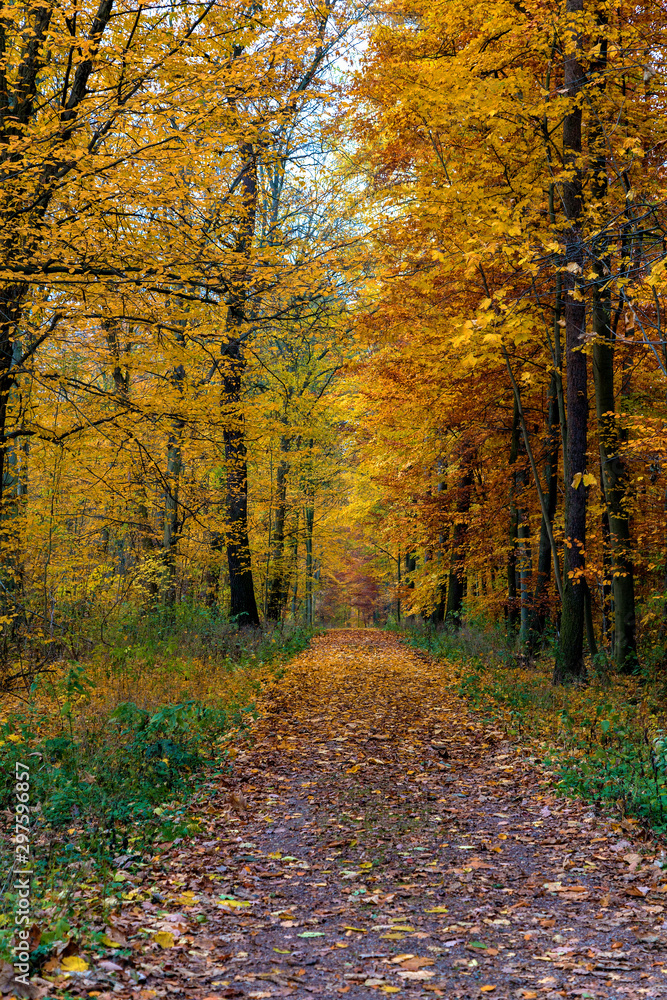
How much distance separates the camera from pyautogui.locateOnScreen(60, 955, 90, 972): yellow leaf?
3.23m

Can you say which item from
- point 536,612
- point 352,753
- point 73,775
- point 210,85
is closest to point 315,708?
point 352,753

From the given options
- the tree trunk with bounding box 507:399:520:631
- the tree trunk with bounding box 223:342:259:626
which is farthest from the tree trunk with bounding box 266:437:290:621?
the tree trunk with bounding box 507:399:520:631

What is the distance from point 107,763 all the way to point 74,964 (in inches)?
122

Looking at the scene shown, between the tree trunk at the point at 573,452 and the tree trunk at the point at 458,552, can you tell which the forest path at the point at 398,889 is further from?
the tree trunk at the point at 458,552

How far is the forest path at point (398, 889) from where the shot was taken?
3607mm

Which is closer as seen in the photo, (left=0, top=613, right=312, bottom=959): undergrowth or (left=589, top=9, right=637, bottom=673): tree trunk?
(left=0, top=613, right=312, bottom=959): undergrowth

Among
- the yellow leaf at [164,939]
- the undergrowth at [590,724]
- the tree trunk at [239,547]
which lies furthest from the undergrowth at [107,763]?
the tree trunk at [239,547]

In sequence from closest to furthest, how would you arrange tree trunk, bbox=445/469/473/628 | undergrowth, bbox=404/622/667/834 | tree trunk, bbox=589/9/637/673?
undergrowth, bbox=404/622/667/834, tree trunk, bbox=589/9/637/673, tree trunk, bbox=445/469/473/628

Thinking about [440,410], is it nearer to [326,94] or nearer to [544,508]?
[544,508]

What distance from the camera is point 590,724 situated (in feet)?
24.7

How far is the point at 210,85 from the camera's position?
6664 millimetres

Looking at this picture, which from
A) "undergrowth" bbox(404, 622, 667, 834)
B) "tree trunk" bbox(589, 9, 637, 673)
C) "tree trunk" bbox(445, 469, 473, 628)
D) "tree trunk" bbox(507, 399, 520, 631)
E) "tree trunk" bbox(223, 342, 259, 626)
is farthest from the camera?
"tree trunk" bbox(445, 469, 473, 628)

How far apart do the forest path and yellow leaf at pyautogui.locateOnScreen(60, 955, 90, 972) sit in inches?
9.7

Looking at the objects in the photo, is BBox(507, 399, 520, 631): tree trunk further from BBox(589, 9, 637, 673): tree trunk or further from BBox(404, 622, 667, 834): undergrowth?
BBox(589, 9, 637, 673): tree trunk
